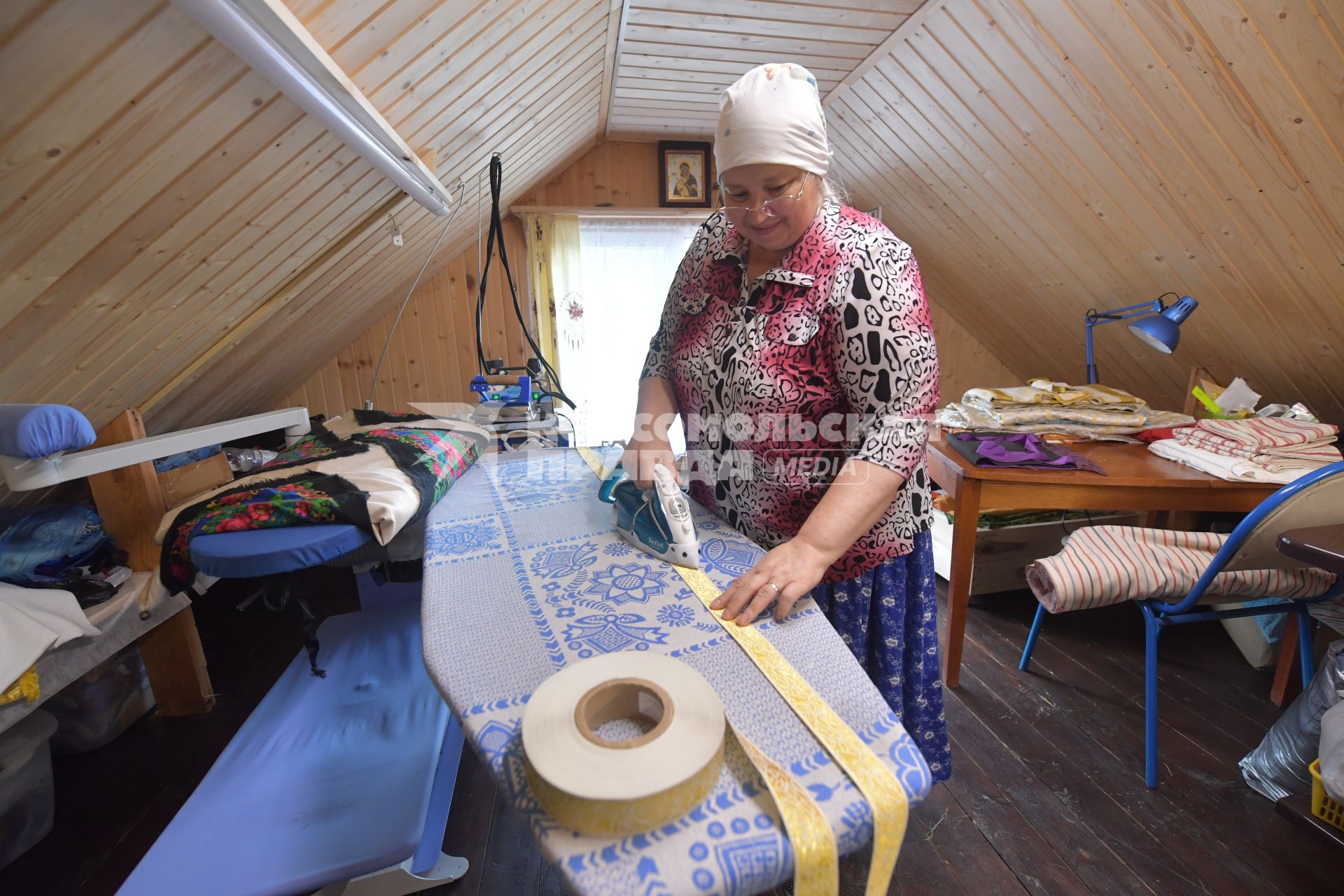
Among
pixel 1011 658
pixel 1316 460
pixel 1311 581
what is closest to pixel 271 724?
pixel 1011 658

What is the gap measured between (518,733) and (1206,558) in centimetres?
191

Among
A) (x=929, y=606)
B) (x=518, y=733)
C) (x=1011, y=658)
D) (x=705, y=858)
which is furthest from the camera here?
(x=1011, y=658)

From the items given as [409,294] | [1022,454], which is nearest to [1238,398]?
[1022,454]

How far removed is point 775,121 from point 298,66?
30.5 inches

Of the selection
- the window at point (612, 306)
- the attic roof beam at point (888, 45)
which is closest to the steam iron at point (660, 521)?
the attic roof beam at point (888, 45)

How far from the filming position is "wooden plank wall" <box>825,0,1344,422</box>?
155 cm

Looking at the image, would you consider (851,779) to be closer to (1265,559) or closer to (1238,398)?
(1265,559)

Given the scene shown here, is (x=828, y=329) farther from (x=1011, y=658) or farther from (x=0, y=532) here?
(x=0, y=532)

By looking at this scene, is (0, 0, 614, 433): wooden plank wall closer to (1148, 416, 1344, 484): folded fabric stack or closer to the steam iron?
the steam iron

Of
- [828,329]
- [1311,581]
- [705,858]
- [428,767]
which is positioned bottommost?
[428,767]

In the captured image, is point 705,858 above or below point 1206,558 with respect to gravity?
above

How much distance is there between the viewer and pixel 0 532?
1.51 m

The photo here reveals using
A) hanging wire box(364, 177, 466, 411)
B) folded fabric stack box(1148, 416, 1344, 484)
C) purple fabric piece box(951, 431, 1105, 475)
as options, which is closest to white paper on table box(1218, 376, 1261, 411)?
folded fabric stack box(1148, 416, 1344, 484)

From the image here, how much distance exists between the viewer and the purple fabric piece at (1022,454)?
6.12 ft
